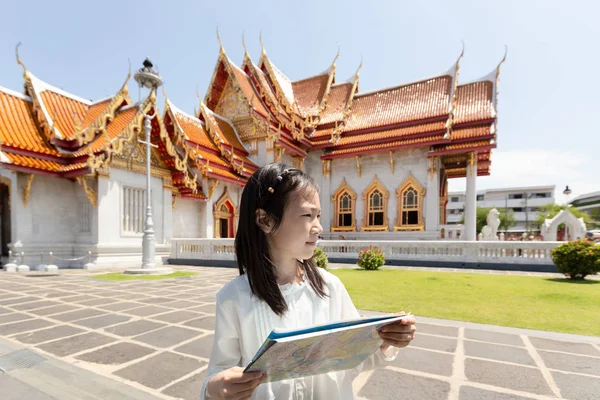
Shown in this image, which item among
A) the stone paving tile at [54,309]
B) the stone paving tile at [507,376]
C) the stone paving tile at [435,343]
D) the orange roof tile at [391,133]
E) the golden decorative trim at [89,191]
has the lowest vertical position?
the stone paving tile at [54,309]

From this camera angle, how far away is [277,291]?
1.22 metres

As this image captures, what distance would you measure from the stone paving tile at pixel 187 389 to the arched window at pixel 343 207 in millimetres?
15496

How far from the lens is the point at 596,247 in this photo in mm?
7414

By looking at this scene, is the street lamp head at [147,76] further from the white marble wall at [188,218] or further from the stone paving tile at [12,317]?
the stone paving tile at [12,317]

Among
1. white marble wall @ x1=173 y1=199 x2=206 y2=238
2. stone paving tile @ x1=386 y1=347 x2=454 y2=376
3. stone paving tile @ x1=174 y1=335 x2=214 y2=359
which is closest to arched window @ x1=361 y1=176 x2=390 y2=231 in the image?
white marble wall @ x1=173 y1=199 x2=206 y2=238

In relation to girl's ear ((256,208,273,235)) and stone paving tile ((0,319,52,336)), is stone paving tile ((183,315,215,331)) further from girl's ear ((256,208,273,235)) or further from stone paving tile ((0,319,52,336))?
girl's ear ((256,208,273,235))

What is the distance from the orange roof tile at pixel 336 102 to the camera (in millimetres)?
19312

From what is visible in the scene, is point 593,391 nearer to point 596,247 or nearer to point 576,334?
point 576,334

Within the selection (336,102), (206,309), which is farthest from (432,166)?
(206,309)

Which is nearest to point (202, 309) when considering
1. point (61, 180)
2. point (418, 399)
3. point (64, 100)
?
point (418, 399)

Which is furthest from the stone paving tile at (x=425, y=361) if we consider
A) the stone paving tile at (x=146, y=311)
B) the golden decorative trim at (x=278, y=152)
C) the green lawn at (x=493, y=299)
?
the golden decorative trim at (x=278, y=152)

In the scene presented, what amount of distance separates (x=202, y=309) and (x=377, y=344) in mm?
4045

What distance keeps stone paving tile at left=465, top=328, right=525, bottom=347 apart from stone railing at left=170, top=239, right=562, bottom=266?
26.3ft

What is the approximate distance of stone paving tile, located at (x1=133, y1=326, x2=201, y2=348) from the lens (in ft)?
10.6
